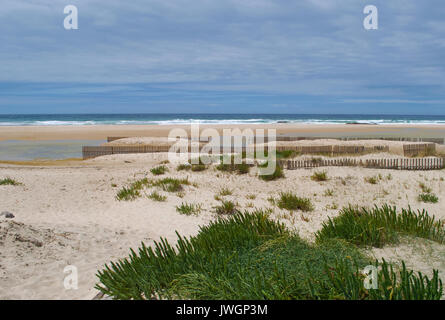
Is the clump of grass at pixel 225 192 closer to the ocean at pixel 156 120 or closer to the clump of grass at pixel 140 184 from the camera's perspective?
the clump of grass at pixel 140 184

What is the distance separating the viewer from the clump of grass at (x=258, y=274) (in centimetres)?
312

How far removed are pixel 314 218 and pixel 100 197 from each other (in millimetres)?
6569

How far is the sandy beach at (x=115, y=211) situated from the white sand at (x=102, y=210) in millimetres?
18

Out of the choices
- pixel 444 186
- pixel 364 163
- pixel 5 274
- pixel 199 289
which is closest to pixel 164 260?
pixel 199 289

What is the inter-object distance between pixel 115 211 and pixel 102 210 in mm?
393

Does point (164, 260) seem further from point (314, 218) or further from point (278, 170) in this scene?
Result: point (278, 170)

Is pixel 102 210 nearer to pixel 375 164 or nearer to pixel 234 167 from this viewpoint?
pixel 234 167

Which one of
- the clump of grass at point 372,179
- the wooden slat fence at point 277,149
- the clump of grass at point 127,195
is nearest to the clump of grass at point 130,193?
the clump of grass at point 127,195

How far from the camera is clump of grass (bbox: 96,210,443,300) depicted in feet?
10.2

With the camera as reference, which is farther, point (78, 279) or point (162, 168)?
point (162, 168)

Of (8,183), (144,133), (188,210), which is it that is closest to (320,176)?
(188,210)

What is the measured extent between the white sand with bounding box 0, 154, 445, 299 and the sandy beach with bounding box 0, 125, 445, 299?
18mm
